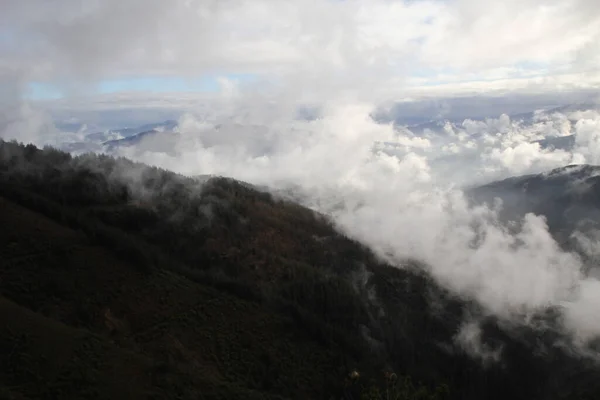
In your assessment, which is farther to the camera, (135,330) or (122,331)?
(135,330)

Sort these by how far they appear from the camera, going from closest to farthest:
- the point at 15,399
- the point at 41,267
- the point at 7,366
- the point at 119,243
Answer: the point at 15,399 → the point at 7,366 → the point at 41,267 → the point at 119,243

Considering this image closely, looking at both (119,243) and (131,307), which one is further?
(119,243)

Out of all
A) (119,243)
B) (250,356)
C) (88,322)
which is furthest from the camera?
(119,243)

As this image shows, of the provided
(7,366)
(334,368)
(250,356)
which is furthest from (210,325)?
(7,366)

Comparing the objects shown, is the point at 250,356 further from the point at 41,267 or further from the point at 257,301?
the point at 41,267

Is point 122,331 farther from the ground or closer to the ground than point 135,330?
farther from the ground

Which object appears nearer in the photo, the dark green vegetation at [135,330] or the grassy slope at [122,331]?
the dark green vegetation at [135,330]

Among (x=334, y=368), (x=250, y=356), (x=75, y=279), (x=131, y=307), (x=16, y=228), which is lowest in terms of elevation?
(x=334, y=368)

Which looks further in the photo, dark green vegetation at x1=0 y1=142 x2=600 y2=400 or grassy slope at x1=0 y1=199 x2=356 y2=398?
grassy slope at x1=0 y1=199 x2=356 y2=398

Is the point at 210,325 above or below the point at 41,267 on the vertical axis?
below
